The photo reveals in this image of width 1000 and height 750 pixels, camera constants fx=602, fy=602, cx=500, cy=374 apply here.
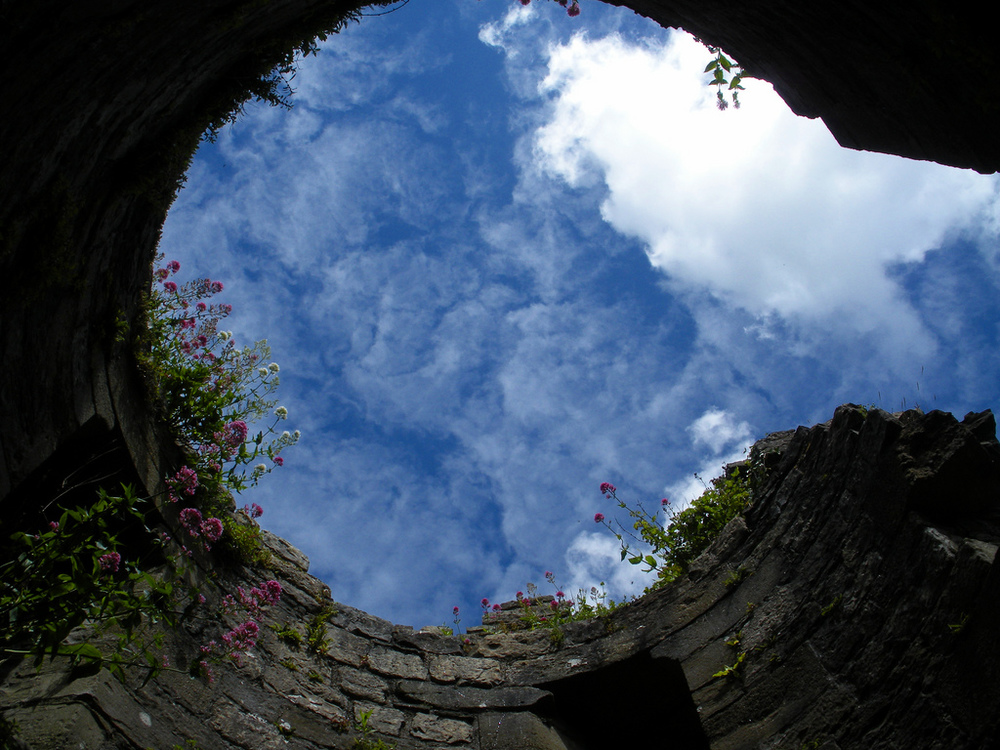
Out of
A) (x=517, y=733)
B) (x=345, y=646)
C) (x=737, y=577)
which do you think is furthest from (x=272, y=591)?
(x=737, y=577)

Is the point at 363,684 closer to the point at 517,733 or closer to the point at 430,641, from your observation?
the point at 430,641

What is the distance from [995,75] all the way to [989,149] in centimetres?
31

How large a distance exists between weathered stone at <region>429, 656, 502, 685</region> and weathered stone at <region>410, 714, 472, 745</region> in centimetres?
38

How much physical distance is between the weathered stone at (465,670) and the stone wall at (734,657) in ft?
0.06

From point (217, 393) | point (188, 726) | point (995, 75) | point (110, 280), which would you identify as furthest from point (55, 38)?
point (188, 726)

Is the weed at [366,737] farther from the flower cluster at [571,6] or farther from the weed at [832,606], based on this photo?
the flower cluster at [571,6]

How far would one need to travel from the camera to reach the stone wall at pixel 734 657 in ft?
9.75

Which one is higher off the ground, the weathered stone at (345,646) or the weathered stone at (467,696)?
the weathered stone at (345,646)

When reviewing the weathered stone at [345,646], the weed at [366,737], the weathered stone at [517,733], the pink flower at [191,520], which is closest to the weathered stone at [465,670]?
the weathered stone at [517,733]

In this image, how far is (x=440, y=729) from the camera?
175 inches

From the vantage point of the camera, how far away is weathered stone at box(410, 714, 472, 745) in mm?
4370

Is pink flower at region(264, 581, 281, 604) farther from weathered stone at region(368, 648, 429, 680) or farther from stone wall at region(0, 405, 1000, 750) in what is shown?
weathered stone at region(368, 648, 429, 680)

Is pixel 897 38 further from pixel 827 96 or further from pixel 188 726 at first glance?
pixel 188 726

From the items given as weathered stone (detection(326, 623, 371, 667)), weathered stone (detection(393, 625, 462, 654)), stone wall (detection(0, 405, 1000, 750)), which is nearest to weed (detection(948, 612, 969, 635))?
stone wall (detection(0, 405, 1000, 750))
